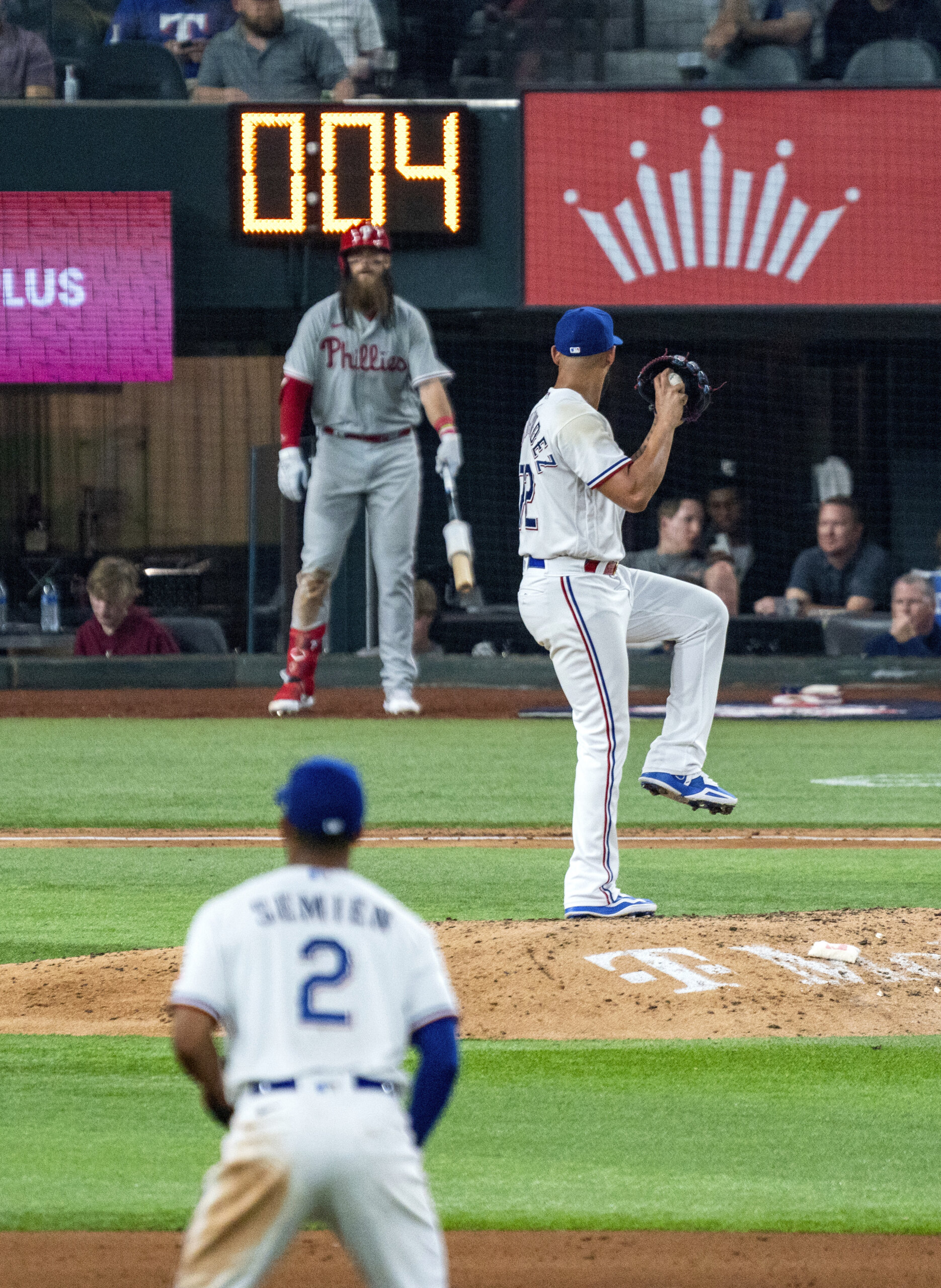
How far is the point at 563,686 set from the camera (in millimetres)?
5707

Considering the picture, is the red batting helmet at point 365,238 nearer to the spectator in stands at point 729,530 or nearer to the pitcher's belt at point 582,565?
the pitcher's belt at point 582,565

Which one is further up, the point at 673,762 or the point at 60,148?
the point at 60,148

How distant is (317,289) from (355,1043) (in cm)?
1214

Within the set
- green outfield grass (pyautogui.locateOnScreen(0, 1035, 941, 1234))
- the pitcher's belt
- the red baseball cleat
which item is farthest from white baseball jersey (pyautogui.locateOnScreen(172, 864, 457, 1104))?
the red baseball cleat

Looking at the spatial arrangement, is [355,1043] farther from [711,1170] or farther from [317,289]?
[317,289]

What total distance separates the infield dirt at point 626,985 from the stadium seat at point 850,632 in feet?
26.4

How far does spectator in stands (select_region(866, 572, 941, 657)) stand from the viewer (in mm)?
13203

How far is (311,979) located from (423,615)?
11434mm

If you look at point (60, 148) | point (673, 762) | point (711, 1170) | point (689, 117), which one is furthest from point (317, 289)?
point (711, 1170)

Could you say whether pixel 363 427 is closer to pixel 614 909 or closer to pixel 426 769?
pixel 426 769

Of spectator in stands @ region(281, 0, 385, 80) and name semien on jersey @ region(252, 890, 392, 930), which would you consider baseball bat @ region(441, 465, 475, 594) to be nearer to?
spectator in stands @ region(281, 0, 385, 80)

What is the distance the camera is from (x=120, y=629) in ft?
43.8

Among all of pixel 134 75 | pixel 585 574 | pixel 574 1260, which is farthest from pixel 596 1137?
pixel 134 75

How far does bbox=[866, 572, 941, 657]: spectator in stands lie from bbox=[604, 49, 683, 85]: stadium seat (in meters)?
4.07
